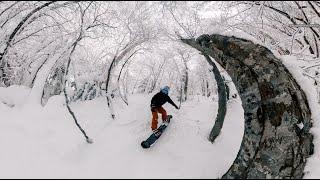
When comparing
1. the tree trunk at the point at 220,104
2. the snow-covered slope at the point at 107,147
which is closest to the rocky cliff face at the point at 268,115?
the snow-covered slope at the point at 107,147

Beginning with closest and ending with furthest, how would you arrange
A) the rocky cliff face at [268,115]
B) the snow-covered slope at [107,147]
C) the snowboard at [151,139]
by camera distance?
the rocky cliff face at [268,115]
the snow-covered slope at [107,147]
the snowboard at [151,139]

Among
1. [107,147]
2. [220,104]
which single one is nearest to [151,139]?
Result: [107,147]

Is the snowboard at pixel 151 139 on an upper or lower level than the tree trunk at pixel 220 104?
lower

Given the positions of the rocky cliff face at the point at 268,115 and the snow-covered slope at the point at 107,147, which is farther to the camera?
the snow-covered slope at the point at 107,147

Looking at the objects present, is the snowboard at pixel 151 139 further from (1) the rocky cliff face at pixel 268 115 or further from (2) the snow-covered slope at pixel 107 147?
(1) the rocky cliff face at pixel 268 115

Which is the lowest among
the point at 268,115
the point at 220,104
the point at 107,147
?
the point at 107,147

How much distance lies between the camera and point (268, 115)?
714 cm

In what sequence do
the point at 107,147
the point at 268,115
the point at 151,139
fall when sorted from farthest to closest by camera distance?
the point at 151,139 < the point at 107,147 < the point at 268,115

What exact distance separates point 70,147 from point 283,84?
6508mm

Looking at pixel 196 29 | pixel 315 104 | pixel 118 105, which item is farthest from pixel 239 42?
pixel 118 105

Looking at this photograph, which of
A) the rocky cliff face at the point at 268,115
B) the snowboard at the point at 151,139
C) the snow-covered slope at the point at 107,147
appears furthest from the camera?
the snowboard at the point at 151,139

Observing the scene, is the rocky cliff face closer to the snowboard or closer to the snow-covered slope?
the snow-covered slope

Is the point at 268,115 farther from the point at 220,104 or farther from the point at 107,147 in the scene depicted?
the point at 107,147

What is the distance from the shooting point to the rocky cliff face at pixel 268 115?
688 centimetres
